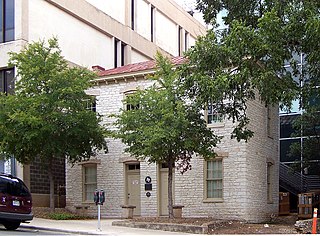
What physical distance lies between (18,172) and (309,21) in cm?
1598

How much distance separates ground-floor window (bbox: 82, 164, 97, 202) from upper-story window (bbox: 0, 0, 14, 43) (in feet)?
24.1

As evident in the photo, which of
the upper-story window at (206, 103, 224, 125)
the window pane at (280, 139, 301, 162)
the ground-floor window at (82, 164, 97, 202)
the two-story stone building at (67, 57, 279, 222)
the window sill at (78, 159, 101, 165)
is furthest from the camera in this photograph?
the window pane at (280, 139, 301, 162)

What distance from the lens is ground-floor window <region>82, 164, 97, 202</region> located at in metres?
28.6

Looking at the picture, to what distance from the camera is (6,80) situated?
30109 millimetres

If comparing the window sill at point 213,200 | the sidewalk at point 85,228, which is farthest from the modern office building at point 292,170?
the sidewalk at point 85,228

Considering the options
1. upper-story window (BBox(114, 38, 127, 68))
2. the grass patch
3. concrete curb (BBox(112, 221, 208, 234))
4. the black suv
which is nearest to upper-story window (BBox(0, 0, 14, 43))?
upper-story window (BBox(114, 38, 127, 68))

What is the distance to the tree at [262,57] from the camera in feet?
64.1

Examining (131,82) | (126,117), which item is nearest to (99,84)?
(131,82)

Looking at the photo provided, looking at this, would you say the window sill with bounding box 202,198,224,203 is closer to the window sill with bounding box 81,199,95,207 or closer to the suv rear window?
the window sill with bounding box 81,199,95,207

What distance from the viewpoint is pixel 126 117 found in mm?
22422

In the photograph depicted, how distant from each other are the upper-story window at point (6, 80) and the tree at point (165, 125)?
9.29 m

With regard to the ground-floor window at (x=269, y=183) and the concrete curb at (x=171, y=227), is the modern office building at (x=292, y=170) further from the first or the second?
the concrete curb at (x=171, y=227)

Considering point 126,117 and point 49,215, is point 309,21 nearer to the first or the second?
point 126,117

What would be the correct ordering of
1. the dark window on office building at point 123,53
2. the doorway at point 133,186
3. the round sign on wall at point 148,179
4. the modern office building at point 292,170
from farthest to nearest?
the dark window on office building at point 123,53, the modern office building at point 292,170, the doorway at point 133,186, the round sign on wall at point 148,179
